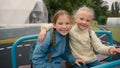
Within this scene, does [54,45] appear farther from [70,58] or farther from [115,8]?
[115,8]

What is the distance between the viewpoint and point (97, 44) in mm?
3406

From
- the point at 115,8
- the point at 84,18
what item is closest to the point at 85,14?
the point at 84,18

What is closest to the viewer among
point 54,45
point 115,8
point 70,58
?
point 54,45

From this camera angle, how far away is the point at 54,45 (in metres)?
3.23

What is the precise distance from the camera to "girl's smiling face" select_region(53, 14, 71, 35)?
3222mm

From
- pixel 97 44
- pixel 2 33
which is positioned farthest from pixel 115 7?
pixel 97 44

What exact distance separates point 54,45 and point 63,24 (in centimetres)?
24

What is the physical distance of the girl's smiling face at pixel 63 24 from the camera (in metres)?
3.22

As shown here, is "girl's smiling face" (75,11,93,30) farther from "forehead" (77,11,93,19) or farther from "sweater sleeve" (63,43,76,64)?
"sweater sleeve" (63,43,76,64)

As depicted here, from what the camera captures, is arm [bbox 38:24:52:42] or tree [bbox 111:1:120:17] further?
tree [bbox 111:1:120:17]

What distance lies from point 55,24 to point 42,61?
0.42 metres

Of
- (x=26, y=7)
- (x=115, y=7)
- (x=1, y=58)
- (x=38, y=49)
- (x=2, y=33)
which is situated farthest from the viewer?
(x=115, y=7)

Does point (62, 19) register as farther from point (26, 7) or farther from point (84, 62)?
point (26, 7)

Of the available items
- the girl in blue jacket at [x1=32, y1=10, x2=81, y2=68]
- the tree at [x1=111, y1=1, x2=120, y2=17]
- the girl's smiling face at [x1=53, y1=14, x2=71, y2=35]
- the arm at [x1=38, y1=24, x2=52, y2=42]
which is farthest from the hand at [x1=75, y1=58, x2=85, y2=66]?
the tree at [x1=111, y1=1, x2=120, y2=17]
